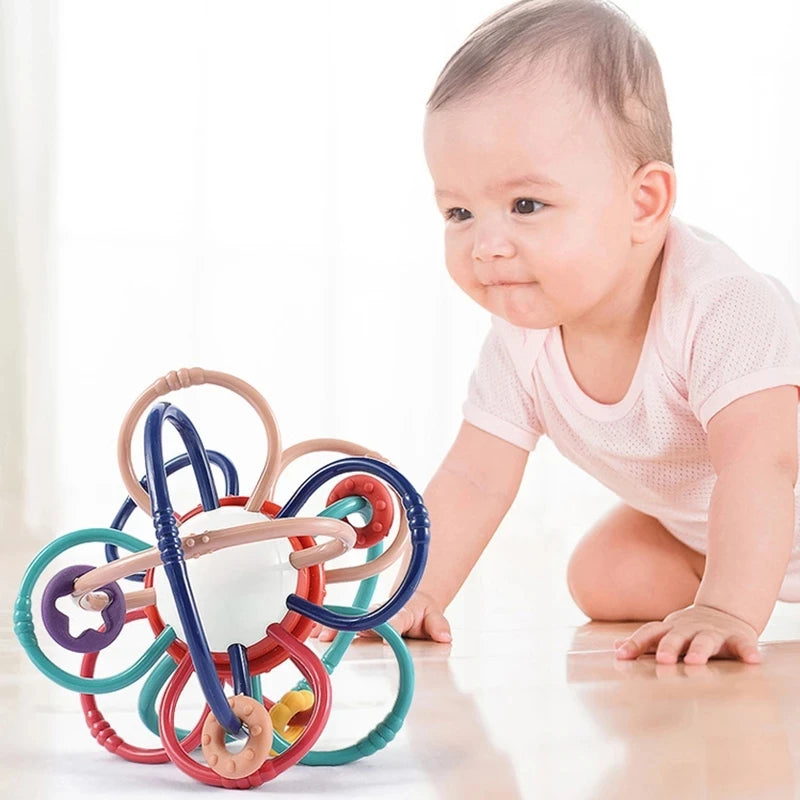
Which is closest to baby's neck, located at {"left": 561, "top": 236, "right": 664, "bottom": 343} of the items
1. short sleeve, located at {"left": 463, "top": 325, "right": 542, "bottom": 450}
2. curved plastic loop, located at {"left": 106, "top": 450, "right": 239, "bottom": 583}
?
short sleeve, located at {"left": 463, "top": 325, "right": 542, "bottom": 450}

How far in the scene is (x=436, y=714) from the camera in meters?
0.65

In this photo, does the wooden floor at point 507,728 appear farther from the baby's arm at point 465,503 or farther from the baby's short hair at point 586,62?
the baby's short hair at point 586,62

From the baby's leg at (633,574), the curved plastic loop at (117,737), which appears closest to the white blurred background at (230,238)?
the baby's leg at (633,574)

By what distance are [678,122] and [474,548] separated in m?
1.49

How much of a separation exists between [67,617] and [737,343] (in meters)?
0.62

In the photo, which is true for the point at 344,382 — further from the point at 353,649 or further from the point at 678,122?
the point at 353,649

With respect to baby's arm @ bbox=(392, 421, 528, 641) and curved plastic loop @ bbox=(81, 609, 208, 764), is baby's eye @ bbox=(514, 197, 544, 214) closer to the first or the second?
baby's arm @ bbox=(392, 421, 528, 641)

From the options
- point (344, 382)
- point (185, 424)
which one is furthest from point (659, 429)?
point (344, 382)

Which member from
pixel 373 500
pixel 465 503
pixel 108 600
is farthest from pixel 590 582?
pixel 108 600

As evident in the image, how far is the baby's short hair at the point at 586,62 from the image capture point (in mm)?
921

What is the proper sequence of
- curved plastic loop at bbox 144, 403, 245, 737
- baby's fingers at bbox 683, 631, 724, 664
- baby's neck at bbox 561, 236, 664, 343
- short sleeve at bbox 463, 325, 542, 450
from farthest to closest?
1. short sleeve at bbox 463, 325, 542, 450
2. baby's neck at bbox 561, 236, 664, 343
3. baby's fingers at bbox 683, 631, 724, 664
4. curved plastic loop at bbox 144, 403, 245, 737

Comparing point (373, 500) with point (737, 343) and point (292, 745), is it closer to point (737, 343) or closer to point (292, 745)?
point (292, 745)

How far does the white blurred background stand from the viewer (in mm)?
2127

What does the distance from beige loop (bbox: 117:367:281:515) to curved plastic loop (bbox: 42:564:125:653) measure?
39 mm
